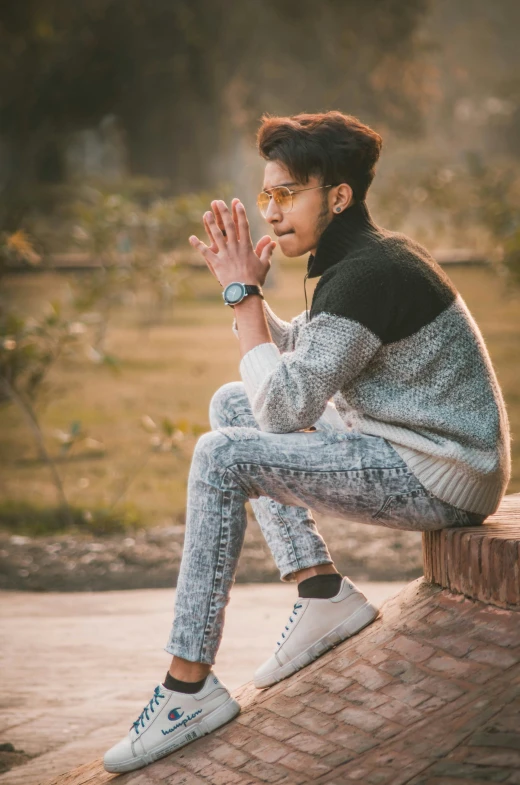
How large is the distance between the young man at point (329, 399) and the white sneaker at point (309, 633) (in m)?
0.20

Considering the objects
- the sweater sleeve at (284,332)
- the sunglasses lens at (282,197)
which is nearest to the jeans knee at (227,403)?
the sweater sleeve at (284,332)

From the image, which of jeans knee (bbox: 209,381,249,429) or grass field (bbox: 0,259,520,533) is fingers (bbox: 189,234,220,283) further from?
grass field (bbox: 0,259,520,533)

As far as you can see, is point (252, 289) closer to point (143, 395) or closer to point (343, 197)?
point (343, 197)

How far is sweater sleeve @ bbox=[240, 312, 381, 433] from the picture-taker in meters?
2.75

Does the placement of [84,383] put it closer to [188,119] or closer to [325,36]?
[188,119]

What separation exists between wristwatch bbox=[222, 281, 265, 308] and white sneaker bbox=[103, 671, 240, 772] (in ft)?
3.50

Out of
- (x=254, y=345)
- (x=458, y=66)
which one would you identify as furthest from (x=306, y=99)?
(x=254, y=345)

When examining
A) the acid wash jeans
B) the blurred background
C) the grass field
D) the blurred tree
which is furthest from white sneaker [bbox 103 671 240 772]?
the blurred tree

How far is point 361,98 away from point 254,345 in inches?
941

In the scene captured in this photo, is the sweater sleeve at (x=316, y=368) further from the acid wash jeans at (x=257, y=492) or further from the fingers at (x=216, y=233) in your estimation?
the fingers at (x=216, y=233)

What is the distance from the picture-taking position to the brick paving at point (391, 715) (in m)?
2.39

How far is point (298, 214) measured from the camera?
9.87 ft

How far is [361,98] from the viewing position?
25688 millimetres

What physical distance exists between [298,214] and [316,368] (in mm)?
509
